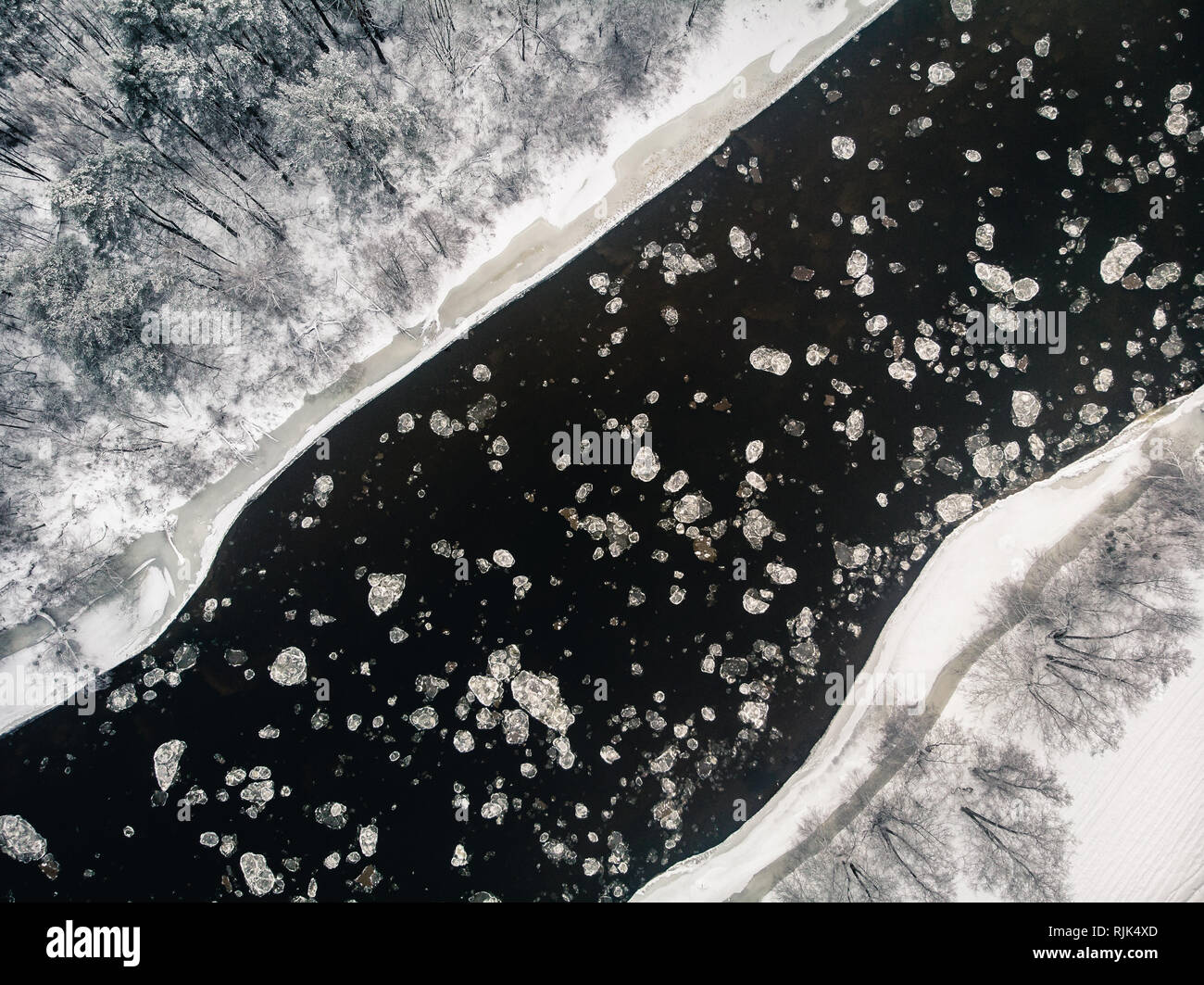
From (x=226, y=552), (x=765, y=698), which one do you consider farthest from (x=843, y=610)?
(x=226, y=552)

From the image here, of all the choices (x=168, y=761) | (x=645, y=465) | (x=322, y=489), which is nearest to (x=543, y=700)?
(x=645, y=465)

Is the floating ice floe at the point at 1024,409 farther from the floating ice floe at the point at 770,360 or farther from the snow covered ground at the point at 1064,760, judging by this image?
the floating ice floe at the point at 770,360

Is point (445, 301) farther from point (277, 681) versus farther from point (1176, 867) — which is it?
point (1176, 867)

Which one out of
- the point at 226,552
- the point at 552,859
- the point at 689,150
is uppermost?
the point at 689,150

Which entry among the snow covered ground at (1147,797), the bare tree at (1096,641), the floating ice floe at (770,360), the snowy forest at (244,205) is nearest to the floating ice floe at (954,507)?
the bare tree at (1096,641)

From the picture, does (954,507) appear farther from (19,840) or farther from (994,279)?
(19,840)

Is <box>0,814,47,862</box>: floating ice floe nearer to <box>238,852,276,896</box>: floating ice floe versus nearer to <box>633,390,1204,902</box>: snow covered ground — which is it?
<box>238,852,276,896</box>: floating ice floe
